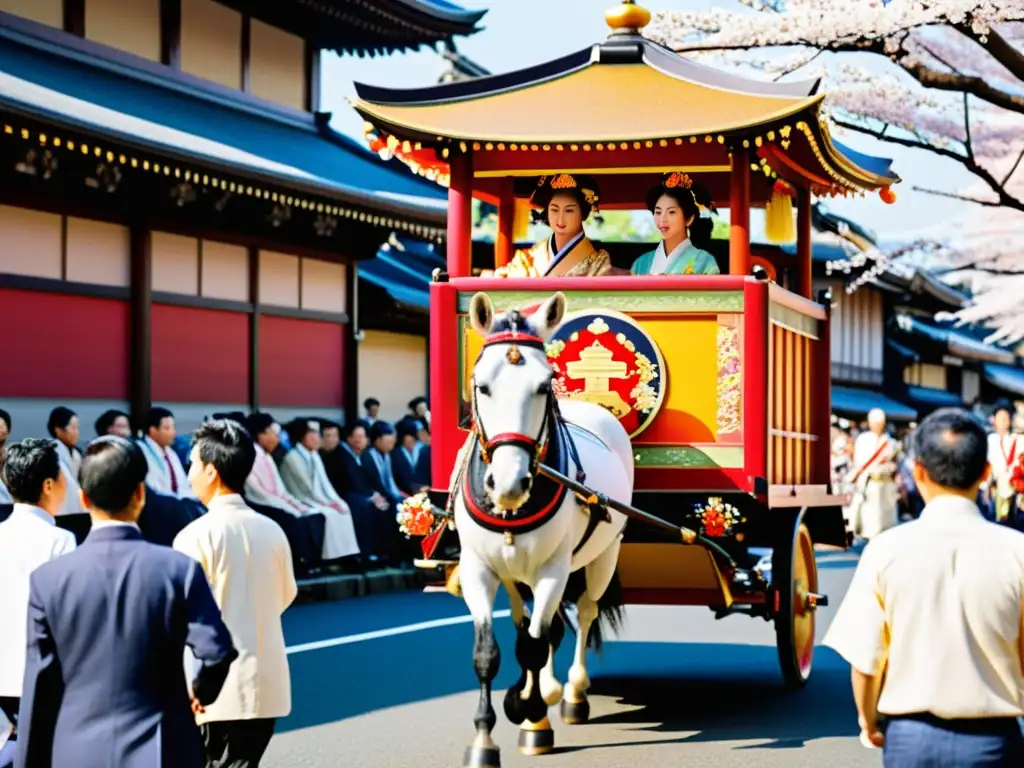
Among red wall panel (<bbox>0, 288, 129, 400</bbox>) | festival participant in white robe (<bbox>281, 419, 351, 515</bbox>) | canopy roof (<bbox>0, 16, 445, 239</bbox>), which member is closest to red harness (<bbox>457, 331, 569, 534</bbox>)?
canopy roof (<bbox>0, 16, 445, 239</bbox>)

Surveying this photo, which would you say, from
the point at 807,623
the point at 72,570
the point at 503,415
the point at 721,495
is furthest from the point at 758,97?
the point at 72,570

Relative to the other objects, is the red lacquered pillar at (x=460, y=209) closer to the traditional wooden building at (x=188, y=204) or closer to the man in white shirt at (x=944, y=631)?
the traditional wooden building at (x=188, y=204)

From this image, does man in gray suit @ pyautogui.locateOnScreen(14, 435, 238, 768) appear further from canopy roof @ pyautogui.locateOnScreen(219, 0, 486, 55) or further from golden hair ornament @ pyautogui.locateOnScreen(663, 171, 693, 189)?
canopy roof @ pyautogui.locateOnScreen(219, 0, 486, 55)

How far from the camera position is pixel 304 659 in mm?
11773

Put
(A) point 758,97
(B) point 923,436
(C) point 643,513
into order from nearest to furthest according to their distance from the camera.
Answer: (B) point 923,436 < (C) point 643,513 < (A) point 758,97

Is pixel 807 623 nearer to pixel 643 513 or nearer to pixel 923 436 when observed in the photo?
pixel 643 513

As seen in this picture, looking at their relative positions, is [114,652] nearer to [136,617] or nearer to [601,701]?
[136,617]

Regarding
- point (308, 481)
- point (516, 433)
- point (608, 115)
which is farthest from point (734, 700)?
point (308, 481)

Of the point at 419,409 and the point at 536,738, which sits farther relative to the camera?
the point at 419,409

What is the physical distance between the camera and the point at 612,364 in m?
9.61

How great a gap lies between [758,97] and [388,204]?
9.97m

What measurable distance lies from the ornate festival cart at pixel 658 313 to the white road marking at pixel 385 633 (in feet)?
11.1

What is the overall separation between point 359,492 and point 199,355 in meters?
2.37

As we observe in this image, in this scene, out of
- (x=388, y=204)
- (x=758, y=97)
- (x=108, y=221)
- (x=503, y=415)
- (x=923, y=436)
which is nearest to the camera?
(x=923, y=436)
